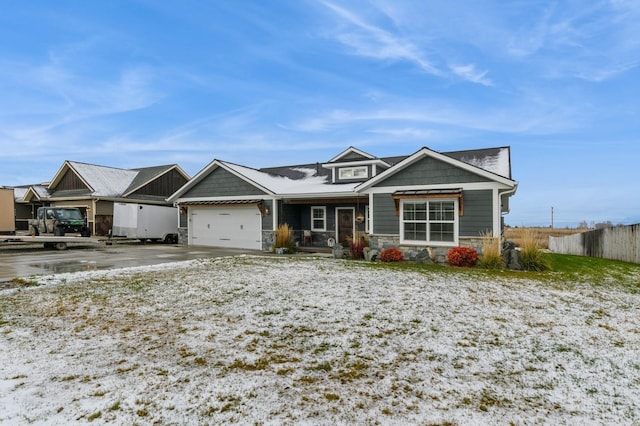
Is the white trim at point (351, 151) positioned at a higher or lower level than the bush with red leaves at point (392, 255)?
higher

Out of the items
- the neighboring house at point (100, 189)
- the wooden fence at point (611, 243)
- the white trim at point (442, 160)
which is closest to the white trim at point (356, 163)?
the white trim at point (442, 160)

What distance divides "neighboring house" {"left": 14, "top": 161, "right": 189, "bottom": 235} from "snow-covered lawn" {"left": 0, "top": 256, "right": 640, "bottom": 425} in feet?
68.3

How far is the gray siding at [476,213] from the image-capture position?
1280cm

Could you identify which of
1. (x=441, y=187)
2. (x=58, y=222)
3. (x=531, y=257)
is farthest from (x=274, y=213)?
(x=58, y=222)

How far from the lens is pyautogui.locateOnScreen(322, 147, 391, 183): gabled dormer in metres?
19.0

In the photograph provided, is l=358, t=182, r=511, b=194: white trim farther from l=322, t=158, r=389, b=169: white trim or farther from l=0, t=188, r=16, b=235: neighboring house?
l=0, t=188, r=16, b=235: neighboring house

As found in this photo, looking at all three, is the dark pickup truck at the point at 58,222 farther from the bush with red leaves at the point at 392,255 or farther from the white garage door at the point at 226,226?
the bush with red leaves at the point at 392,255

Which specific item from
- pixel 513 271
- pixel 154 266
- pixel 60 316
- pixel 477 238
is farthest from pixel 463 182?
pixel 60 316

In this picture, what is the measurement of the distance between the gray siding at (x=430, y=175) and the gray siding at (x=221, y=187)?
7671 mm

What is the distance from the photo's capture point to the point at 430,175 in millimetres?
13844

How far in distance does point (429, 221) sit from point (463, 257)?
1.95 m

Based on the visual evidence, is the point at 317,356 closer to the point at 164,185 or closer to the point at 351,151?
the point at 351,151

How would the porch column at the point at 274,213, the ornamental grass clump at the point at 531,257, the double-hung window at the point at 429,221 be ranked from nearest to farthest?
the ornamental grass clump at the point at 531,257 < the double-hung window at the point at 429,221 < the porch column at the point at 274,213

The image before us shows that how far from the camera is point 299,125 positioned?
92.3 ft
